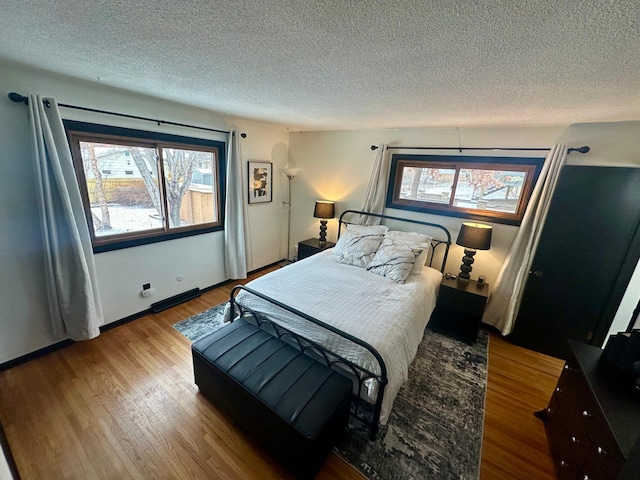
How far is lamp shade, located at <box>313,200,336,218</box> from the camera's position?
12.2 ft

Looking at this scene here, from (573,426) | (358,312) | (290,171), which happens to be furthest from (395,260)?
(290,171)

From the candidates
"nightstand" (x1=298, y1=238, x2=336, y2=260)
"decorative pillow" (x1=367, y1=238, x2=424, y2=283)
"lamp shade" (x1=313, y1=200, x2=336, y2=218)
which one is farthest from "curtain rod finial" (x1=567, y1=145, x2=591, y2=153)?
"nightstand" (x1=298, y1=238, x2=336, y2=260)

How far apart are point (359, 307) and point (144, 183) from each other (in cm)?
259

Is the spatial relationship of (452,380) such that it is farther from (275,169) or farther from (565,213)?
(275,169)

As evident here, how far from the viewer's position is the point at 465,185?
9.63 ft

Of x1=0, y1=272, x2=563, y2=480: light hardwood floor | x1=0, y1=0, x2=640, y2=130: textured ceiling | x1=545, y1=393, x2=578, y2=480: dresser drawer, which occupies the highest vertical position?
x1=0, y1=0, x2=640, y2=130: textured ceiling

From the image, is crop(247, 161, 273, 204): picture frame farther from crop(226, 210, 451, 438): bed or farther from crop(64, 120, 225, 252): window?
crop(226, 210, 451, 438): bed

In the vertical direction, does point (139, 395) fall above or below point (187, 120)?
below

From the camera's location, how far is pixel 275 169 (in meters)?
4.07

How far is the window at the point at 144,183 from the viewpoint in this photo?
228 cm

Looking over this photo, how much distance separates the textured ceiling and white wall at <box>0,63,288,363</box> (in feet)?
0.88

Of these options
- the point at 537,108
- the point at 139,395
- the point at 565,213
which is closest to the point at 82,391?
the point at 139,395

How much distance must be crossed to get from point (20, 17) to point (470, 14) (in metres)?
1.81

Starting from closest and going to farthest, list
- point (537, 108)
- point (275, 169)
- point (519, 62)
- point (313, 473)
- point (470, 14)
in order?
point (470, 14)
point (519, 62)
point (313, 473)
point (537, 108)
point (275, 169)
